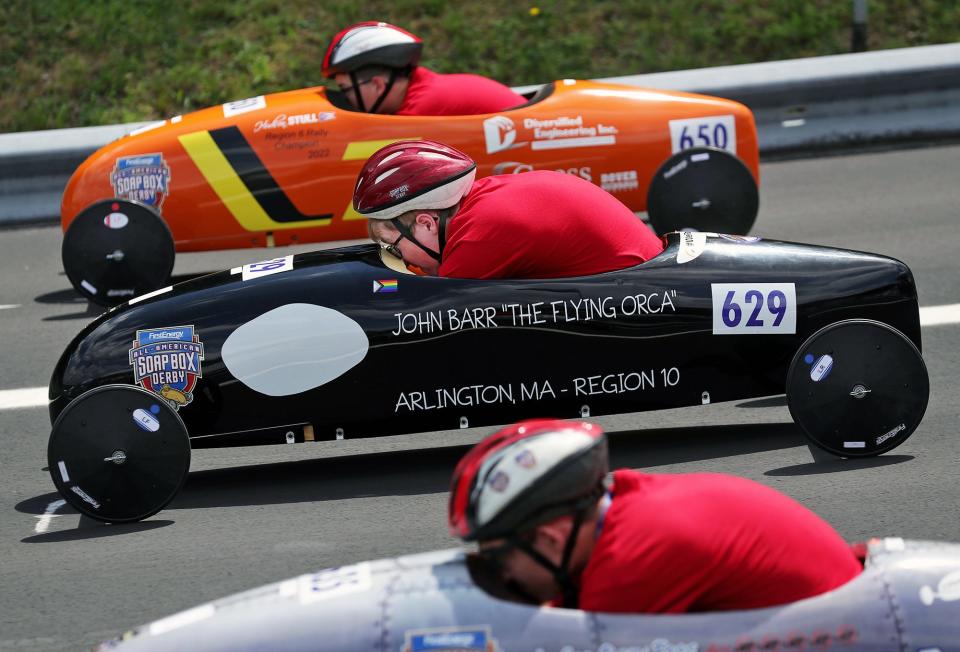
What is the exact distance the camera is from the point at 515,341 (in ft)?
21.2

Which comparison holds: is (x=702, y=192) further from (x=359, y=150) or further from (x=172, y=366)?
(x=172, y=366)

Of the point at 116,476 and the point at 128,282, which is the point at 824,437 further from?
the point at 128,282

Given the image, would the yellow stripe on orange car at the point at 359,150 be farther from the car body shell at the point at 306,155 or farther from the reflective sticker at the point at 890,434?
the reflective sticker at the point at 890,434

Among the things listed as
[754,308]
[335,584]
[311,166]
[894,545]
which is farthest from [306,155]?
[894,545]

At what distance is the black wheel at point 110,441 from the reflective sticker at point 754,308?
2173 mm

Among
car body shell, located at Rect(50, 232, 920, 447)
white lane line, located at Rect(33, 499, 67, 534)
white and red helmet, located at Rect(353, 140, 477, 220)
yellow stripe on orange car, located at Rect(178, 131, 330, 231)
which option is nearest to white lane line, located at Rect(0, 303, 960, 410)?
white lane line, located at Rect(33, 499, 67, 534)

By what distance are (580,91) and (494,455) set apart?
6.79 metres

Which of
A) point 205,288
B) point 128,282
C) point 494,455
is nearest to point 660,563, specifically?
point 494,455

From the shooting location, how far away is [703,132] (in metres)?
10.3

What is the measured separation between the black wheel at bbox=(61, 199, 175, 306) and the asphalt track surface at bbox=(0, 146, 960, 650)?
0.64 metres

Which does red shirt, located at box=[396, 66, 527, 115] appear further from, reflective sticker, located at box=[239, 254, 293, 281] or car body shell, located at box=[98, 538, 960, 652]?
car body shell, located at box=[98, 538, 960, 652]

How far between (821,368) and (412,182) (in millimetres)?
1788

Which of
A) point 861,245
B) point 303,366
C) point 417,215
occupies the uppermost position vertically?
point 417,215

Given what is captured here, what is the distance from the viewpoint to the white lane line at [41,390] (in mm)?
8234
